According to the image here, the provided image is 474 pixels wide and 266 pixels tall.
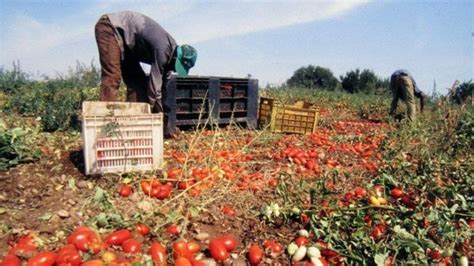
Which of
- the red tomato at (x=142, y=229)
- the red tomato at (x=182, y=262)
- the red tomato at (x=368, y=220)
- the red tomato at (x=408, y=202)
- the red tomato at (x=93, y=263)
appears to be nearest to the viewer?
the red tomato at (x=93, y=263)

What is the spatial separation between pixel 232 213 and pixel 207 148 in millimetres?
1686

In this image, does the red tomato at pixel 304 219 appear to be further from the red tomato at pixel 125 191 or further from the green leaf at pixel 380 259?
the red tomato at pixel 125 191

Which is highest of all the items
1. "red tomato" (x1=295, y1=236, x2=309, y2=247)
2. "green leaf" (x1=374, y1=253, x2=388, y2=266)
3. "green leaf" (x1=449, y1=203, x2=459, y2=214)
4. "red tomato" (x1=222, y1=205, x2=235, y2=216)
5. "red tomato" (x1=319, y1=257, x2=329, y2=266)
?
"green leaf" (x1=449, y1=203, x2=459, y2=214)

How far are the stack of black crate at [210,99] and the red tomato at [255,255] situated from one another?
2.91 m

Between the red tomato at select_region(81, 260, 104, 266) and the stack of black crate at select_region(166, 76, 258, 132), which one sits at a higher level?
the stack of black crate at select_region(166, 76, 258, 132)

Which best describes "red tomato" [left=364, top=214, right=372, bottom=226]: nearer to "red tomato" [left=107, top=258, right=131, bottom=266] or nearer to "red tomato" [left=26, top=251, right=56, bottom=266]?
"red tomato" [left=107, top=258, right=131, bottom=266]

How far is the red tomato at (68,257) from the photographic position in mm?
1750

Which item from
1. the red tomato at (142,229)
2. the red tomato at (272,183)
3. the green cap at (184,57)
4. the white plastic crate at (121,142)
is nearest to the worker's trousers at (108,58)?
the green cap at (184,57)

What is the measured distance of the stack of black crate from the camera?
521 centimetres

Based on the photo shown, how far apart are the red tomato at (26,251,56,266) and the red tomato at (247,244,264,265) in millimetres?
977

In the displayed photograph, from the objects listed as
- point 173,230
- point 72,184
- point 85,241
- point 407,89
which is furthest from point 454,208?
point 407,89

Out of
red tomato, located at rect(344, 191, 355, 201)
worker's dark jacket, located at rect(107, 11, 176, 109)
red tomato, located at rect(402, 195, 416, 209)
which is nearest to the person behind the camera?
red tomato, located at rect(402, 195, 416, 209)

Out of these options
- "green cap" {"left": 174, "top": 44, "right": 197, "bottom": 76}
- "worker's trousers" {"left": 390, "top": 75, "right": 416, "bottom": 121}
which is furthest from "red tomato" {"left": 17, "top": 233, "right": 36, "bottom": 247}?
"worker's trousers" {"left": 390, "top": 75, "right": 416, "bottom": 121}

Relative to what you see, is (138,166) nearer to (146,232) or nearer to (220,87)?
(146,232)
